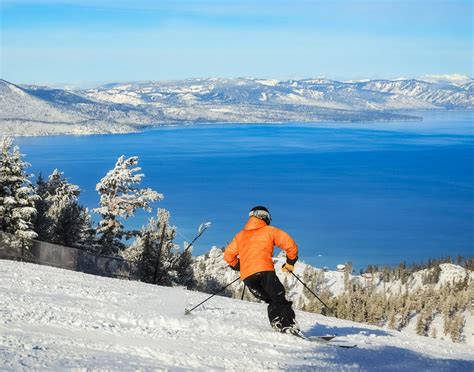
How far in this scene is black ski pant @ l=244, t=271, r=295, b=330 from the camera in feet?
26.3

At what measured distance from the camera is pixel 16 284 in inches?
409

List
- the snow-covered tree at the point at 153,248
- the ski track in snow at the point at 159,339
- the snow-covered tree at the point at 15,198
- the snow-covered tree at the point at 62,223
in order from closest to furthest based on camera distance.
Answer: the ski track in snow at the point at 159,339, the snow-covered tree at the point at 15,198, the snow-covered tree at the point at 62,223, the snow-covered tree at the point at 153,248

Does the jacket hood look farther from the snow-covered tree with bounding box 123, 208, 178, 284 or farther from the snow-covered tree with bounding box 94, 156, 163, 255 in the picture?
the snow-covered tree with bounding box 123, 208, 178, 284

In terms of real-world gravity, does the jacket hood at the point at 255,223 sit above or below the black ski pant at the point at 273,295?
above

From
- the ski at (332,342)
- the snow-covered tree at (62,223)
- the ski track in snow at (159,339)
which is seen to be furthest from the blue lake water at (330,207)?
the ski at (332,342)

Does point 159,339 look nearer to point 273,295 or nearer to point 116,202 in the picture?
point 273,295

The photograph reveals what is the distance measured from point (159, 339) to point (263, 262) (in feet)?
5.92

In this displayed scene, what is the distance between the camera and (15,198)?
24.1 meters

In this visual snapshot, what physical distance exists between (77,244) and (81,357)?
81.9 feet

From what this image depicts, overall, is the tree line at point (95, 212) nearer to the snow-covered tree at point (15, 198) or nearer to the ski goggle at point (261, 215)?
the snow-covered tree at point (15, 198)

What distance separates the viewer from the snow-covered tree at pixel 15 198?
77.2ft

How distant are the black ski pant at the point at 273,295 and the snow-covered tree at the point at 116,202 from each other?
19.9 metres

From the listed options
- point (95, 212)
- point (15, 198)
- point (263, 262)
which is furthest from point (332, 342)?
point (95, 212)

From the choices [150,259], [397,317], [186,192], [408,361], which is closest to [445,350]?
[408,361]
